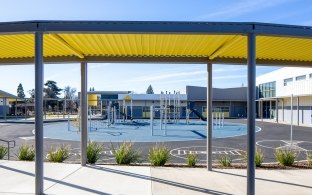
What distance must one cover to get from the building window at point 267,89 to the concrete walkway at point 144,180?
42880mm

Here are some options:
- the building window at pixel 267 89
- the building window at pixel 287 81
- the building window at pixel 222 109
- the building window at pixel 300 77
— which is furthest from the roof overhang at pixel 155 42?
the building window at pixel 222 109

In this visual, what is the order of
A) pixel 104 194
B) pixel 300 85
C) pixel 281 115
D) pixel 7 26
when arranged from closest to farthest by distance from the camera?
pixel 7 26
pixel 104 194
pixel 300 85
pixel 281 115

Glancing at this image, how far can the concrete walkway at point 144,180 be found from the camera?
7656 millimetres

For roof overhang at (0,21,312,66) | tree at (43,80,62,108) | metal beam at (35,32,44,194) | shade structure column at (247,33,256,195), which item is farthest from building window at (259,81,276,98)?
tree at (43,80,62,108)

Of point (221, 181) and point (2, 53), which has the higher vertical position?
point (2, 53)

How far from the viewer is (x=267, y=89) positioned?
54.0 m

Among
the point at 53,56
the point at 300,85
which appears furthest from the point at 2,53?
the point at 300,85

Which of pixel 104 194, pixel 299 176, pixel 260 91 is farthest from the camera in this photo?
pixel 260 91

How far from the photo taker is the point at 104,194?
7270 mm

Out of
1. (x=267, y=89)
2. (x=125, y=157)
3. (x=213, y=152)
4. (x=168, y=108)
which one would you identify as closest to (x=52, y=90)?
(x=267, y=89)

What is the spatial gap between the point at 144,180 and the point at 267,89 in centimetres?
4905

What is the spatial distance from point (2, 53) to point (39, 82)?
3.67 m

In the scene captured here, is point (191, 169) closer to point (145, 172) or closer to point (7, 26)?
point (145, 172)

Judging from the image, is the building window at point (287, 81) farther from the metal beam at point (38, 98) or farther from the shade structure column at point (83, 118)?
the metal beam at point (38, 98)
